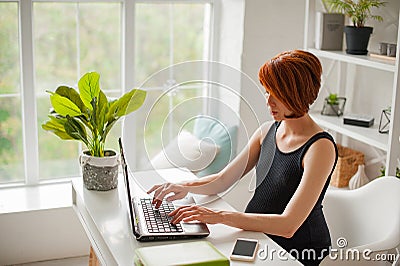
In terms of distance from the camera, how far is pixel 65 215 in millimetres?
3301

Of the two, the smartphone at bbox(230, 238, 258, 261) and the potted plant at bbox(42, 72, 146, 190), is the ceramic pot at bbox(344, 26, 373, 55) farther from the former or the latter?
the smartphone at bbox(230, 238, 258, 261)

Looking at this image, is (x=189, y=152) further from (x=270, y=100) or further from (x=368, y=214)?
(x=368, y=214)

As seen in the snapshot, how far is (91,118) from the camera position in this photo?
8.03 feet

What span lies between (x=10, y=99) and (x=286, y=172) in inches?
70.2

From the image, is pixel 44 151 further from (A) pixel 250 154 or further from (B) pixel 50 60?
(A) pixel 250 154

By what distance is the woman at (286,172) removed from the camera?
2.06 metres

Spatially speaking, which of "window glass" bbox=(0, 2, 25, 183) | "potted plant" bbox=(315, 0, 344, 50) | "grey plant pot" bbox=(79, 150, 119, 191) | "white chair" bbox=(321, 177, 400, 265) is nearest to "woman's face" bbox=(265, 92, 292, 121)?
"white chair" bbox=(321, 177, 400, 265)

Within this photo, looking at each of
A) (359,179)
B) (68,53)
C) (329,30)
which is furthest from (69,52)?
(359,179)

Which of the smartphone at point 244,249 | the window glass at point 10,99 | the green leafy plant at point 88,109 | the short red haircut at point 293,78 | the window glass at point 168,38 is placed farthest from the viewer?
the window glass at point 168,38

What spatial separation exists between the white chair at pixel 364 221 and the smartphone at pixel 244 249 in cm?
43

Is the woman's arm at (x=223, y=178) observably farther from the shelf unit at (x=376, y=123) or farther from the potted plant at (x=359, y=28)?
the potted plant at (x=359, y=28)

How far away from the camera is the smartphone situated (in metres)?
1.86

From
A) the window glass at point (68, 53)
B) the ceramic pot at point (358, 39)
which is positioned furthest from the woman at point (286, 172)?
the window glass at point (68, 53)

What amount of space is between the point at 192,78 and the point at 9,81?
136cm
